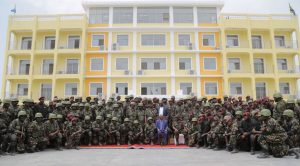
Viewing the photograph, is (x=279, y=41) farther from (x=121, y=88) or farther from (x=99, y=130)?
(x=99, y=130)

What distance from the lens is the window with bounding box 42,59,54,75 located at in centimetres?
2888

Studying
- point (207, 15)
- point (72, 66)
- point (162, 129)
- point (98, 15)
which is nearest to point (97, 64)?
point (72, 66)

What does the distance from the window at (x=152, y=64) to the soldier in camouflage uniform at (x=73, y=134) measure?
18035 millimetres

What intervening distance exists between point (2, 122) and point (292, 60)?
27923 mm

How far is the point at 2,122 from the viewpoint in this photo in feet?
30.0

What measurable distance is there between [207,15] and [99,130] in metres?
21.6

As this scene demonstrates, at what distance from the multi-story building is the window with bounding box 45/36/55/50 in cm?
10

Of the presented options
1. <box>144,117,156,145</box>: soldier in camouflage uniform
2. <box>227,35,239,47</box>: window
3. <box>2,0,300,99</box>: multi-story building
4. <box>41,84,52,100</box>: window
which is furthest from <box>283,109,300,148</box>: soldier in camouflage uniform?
<box>41,84,52,100</box>: window

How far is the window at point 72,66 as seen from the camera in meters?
28.8

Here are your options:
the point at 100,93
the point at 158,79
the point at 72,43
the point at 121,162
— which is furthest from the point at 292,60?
the point at 121,162

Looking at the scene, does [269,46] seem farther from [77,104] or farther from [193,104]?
[77,104]

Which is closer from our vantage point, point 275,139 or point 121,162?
point 121,162

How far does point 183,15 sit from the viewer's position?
29812 millimetres

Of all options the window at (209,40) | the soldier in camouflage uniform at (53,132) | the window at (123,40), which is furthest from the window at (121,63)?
the soldier in camouflage uniform at (53,132)
